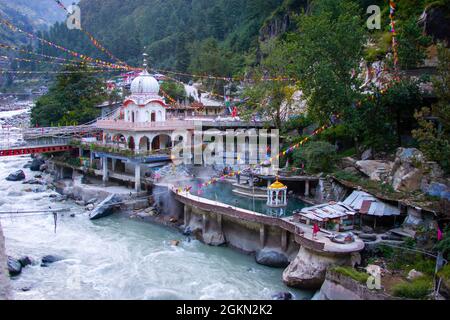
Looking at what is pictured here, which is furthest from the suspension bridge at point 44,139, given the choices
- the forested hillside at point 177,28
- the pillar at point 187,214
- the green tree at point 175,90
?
the forested hillside at point 177,28

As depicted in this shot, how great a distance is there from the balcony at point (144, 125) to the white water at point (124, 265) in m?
8.95

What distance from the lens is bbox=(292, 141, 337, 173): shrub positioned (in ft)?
104

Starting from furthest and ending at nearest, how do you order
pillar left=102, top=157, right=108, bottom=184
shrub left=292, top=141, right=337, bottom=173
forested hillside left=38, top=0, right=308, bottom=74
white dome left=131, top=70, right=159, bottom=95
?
forested hillside left=38, top=0, right=308, bottom=74
white dome left=131, top=70, right=159, bottom=95
pillar left=102, top=157, right=108, bottom=184
shrub left=292, top=141, right=337, bottom=173

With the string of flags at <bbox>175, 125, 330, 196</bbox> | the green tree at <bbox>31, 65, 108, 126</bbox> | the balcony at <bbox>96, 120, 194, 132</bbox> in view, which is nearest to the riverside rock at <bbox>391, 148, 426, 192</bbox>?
the string of flags at <bbox>175, 125, 330, 196</bbox>

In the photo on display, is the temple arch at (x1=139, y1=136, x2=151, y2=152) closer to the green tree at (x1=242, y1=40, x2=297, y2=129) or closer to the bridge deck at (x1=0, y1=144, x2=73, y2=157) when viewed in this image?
the bridge deck at (x1=0, y1=144, x2=73, y2=157)

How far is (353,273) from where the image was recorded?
1953 cm

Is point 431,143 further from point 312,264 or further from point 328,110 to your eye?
point 328,110

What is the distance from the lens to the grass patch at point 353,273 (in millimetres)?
19078

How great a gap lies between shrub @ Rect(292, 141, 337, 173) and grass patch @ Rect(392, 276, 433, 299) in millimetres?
14220

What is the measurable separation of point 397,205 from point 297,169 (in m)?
9.88

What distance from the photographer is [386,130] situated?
99.9 ft

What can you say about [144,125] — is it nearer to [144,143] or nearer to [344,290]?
[144,143]

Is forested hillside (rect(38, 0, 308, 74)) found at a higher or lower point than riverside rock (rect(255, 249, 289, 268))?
higher

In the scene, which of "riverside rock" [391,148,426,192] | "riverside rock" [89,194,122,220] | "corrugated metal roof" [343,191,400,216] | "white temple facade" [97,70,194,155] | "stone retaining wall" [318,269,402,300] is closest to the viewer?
"stone retaining wall" [318,269,402,300]
